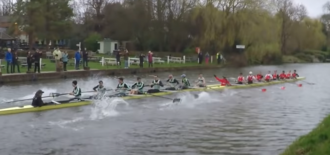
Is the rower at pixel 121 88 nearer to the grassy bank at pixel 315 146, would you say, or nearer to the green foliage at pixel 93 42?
the grassy bank at pixel 315 146

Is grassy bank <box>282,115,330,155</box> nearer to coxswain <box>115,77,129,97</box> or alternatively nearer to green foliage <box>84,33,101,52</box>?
coxswain <box>115,77,129,97</box>

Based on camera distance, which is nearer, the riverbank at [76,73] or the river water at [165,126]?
the river water at [165,126]

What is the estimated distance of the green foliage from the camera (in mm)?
64438

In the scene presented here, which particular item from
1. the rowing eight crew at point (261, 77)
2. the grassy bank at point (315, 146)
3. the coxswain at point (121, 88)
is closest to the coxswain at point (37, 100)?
the coxswain at point (121, 88)

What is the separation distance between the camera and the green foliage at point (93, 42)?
64.4m

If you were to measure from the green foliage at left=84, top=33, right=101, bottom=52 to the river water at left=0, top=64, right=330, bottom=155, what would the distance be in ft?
125

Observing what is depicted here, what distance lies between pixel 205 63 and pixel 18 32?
22864 mm

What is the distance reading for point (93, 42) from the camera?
64.4 metres

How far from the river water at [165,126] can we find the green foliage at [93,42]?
3798cm

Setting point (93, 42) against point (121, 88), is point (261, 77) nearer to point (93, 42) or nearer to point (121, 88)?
point (121, 88)

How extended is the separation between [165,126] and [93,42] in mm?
48248

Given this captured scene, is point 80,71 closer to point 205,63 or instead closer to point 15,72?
point 15,72

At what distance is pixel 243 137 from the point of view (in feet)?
52.8

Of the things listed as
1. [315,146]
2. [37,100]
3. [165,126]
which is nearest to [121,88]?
[37,100]
